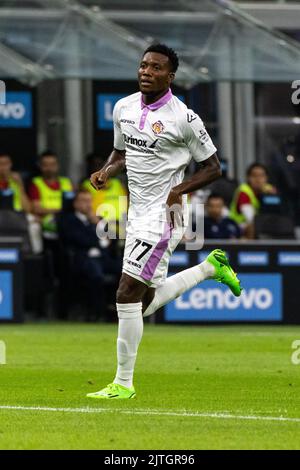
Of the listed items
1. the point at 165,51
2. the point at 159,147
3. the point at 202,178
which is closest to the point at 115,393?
the point at 202,178

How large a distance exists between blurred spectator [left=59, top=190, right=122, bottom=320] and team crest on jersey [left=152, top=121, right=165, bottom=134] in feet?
28.9

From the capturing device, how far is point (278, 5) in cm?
2195

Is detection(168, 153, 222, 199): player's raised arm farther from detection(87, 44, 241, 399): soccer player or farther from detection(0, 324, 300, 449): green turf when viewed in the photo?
Answer: detection(0, 324, 300, 449): green turf

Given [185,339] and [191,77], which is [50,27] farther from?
[185,339]

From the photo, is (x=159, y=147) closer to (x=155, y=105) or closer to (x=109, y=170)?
(x=155, y=105)

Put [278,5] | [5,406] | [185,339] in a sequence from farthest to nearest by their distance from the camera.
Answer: [278,5], [185,339], [5,406]

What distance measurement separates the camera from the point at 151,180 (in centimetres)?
1036

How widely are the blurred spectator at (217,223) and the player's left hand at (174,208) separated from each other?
877 centimetres

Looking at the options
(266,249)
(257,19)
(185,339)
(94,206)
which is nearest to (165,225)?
(185,339)

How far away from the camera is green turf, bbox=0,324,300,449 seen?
812cm

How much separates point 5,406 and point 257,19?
41.0 ft

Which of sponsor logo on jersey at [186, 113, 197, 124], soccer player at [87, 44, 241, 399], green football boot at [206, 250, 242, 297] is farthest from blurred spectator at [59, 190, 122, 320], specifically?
sponsor logo on jersey at [186, 113, 197, 124]

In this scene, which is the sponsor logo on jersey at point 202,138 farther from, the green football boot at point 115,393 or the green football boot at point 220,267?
the green football boot at point 115,393

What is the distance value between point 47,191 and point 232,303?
3420mm
